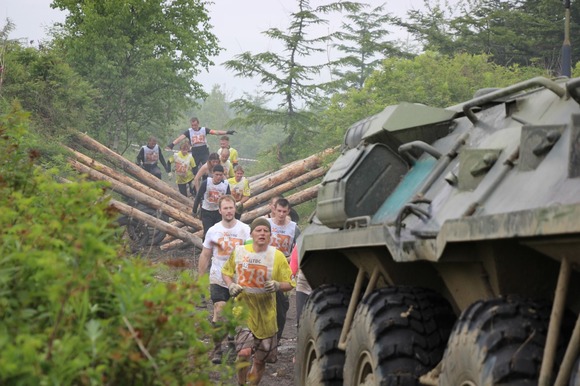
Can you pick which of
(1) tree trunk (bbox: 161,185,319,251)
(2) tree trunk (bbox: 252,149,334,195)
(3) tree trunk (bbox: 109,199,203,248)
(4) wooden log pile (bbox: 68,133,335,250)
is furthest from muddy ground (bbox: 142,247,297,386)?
(2) tree trunk (bbox: 252,149,334,195)

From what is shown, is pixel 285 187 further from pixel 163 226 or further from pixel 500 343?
pixel 500 343

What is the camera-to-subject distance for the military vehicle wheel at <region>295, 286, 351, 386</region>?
359 inches

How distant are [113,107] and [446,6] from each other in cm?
921

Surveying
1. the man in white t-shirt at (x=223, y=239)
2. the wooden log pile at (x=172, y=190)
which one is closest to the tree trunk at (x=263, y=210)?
the wooden log pile at (x=172, y=190)

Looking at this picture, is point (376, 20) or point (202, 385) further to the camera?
point (376, 20)

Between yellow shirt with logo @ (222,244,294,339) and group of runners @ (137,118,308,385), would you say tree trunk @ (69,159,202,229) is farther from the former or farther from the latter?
yellow shirt with logo @ (222,244,294,339)

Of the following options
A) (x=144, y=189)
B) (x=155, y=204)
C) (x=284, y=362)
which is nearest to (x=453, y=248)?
(x=284, y=362)

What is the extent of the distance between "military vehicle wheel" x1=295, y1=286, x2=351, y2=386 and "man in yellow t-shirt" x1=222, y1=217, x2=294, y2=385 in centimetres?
176

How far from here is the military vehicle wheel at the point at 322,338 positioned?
9.12 m

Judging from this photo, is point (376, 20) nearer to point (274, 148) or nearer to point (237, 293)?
point (274, 148)

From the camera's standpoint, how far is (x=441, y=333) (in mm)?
7473

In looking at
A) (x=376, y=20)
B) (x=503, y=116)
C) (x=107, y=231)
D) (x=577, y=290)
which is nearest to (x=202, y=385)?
(x=107, y=231)

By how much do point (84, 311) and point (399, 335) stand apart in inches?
119

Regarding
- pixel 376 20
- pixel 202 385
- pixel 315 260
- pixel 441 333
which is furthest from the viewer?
pixel 376 20
